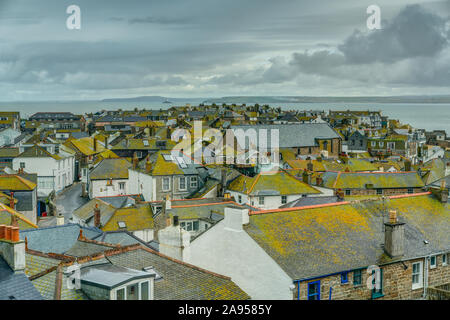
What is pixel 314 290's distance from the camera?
515 inches

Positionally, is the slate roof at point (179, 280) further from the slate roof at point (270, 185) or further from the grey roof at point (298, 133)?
the grey roof at point (298, 133)

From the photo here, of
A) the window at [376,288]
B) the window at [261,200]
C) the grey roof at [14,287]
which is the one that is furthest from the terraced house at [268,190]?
the grey roof at [14,287]

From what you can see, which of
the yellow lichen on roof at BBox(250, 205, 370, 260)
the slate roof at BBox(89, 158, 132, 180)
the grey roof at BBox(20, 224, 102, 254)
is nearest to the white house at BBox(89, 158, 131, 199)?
the slate roof at BBox(89, 158, 132, 180)

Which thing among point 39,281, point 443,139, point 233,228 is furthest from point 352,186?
point 443,139

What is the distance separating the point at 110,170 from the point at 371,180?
2198cm

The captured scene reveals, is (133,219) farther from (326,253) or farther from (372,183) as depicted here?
(372,183)

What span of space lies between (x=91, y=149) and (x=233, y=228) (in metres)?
56.2

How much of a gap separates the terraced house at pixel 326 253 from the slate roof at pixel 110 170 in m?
30.0

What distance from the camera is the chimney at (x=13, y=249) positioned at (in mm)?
9148

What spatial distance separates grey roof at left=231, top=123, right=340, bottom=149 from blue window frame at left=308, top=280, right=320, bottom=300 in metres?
58.1

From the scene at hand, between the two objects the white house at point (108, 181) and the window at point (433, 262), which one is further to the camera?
the white house at point (108, 181)

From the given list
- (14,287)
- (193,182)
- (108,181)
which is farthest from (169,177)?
(14,287)

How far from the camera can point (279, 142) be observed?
7169 cm

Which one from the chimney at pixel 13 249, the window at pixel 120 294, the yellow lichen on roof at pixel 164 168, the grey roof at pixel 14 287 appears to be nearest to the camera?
the grey roof at pixel 14 287
